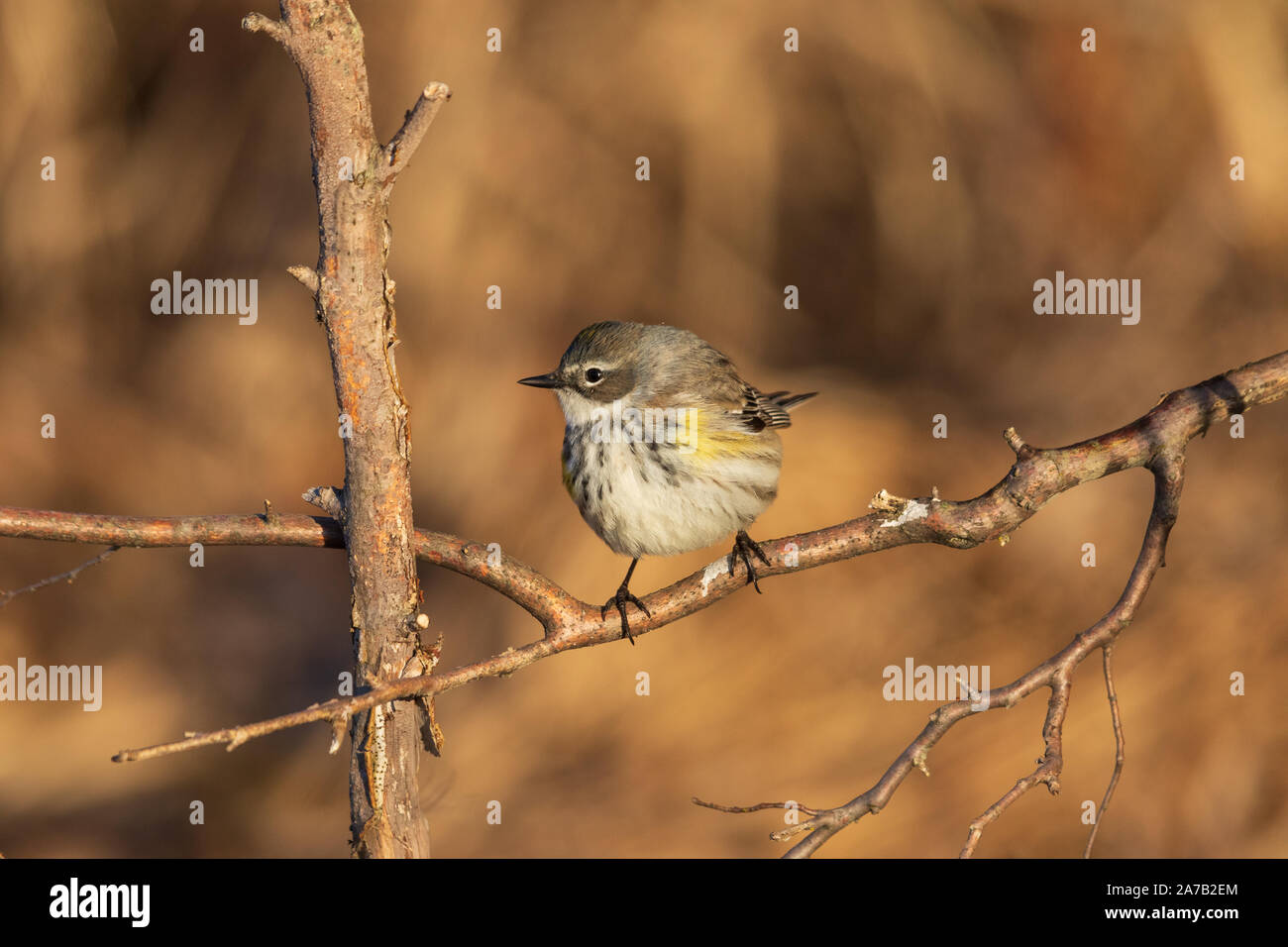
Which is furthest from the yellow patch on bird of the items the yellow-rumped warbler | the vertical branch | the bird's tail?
the vertical branch

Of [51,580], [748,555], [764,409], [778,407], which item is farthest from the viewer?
[778,407]

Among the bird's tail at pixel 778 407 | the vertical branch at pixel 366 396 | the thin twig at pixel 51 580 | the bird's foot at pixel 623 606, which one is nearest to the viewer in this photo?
the vertical branch at pixel 366 396

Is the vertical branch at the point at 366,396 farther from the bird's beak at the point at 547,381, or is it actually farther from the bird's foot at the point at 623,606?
the bird's beak at the point at 547,381

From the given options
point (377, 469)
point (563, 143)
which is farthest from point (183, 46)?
point (377, 469)

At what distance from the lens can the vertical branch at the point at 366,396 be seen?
1.21m

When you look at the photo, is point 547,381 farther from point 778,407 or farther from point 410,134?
point 410,134

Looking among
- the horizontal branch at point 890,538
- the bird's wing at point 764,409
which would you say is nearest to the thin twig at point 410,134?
the horizontal branch at point 890,538

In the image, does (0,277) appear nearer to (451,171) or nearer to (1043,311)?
(451,171)

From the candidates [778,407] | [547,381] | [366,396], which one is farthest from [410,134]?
[778,407]

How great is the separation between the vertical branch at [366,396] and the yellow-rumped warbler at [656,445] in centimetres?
44

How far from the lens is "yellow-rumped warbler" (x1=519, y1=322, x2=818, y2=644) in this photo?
183 cm

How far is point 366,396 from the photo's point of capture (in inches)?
51.8

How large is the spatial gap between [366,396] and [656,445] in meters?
0.66

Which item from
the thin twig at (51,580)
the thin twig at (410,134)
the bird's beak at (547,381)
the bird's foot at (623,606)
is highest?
the thin twig at (410,134)
